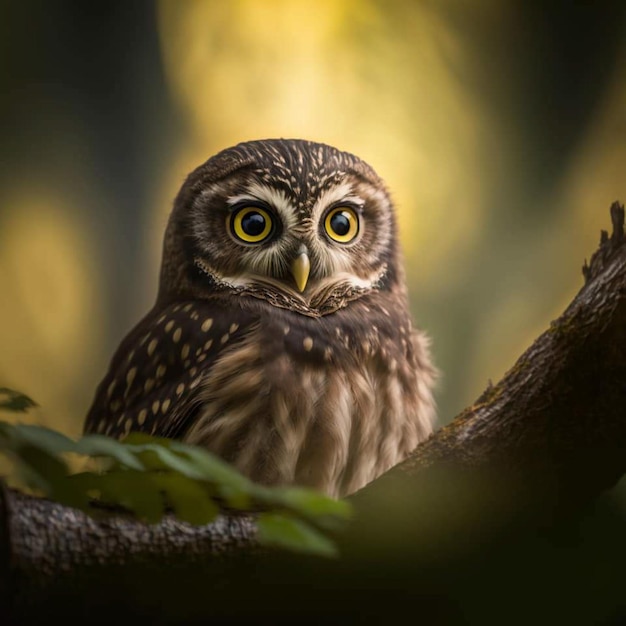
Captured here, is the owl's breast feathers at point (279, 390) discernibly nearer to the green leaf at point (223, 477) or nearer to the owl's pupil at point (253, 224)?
the owl's pupil at point (253, 224)

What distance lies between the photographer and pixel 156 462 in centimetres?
61

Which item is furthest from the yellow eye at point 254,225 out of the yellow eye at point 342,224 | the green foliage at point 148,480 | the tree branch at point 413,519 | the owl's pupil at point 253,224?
the green foliage at point 148,480

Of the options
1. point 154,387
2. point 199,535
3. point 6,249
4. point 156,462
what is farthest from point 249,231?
point 156,462

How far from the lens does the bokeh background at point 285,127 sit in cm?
189

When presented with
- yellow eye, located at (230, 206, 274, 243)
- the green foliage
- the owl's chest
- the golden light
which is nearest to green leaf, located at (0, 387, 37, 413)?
the green foliage

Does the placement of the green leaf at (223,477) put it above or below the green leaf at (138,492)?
above

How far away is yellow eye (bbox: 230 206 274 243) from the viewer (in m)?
1.44

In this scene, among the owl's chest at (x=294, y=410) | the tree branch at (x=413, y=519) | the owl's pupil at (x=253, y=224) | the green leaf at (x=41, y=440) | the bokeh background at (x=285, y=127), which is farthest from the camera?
the bokeh background at (x=285, y=127)

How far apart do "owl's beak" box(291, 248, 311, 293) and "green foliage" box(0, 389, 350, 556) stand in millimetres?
758

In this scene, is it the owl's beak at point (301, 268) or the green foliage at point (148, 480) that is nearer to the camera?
the green foliage at point (148, 480)

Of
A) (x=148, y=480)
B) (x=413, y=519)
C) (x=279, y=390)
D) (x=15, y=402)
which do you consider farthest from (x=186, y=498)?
(x=279, y=390)

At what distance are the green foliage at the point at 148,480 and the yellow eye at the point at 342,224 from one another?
0.89 m

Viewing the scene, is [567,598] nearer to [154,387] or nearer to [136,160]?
[154,387]

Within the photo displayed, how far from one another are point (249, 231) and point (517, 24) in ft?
3.40
